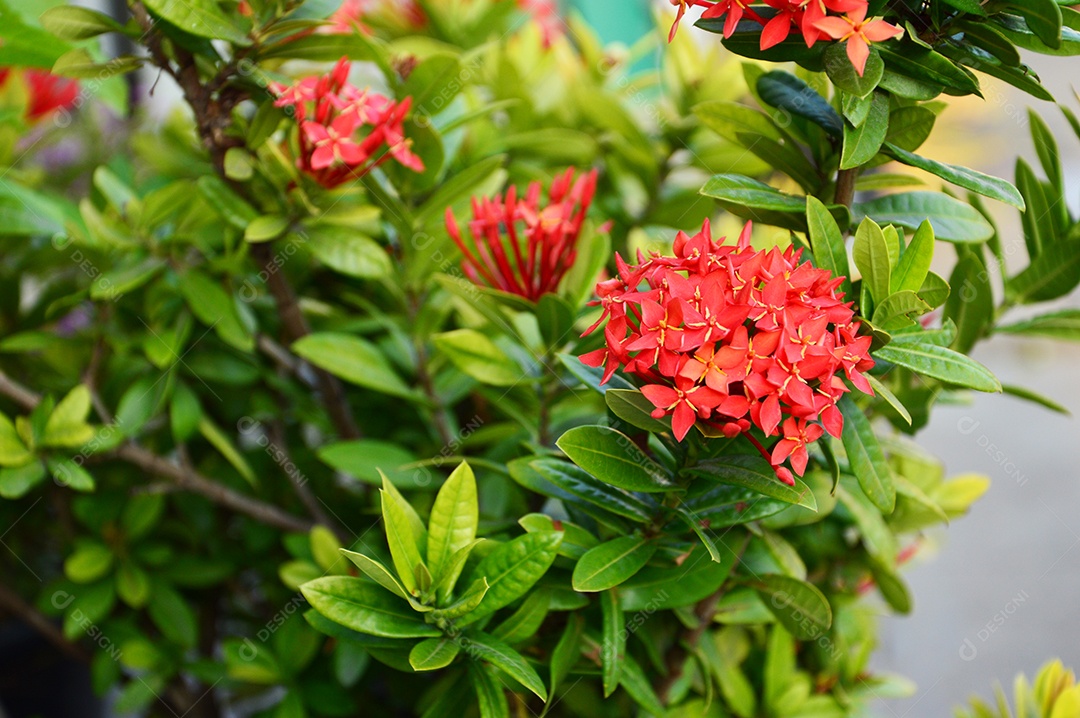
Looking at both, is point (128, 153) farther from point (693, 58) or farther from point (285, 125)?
point (693, 58)

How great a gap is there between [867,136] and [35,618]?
37.9 inches

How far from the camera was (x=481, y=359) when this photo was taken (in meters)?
0.65

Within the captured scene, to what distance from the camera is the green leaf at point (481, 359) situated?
0.64m

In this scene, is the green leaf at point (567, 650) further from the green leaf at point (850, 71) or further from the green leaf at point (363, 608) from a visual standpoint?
the green leaf at point (850, 71)

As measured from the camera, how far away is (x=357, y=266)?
66 cm

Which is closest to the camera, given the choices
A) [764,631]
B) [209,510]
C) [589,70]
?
[764,631]

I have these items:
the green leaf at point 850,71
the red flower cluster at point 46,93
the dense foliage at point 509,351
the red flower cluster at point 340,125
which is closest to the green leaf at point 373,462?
the dense foliage at point 509,351

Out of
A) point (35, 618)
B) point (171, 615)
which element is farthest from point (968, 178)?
point (35, 618)

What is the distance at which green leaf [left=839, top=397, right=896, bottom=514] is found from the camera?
49cm

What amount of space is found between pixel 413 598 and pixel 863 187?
42 cm

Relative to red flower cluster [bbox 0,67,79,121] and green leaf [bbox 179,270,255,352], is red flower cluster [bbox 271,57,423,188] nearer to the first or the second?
green leaf [bbox 179,270,255,352]

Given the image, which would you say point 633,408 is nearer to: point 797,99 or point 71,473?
point 797,99

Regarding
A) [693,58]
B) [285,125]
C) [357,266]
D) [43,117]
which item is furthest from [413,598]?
[43,117]

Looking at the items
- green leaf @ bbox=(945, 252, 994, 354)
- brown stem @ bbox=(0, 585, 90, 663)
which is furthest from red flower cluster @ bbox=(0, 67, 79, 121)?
green leaf @ bbox=(945, 252, 994, 354)
